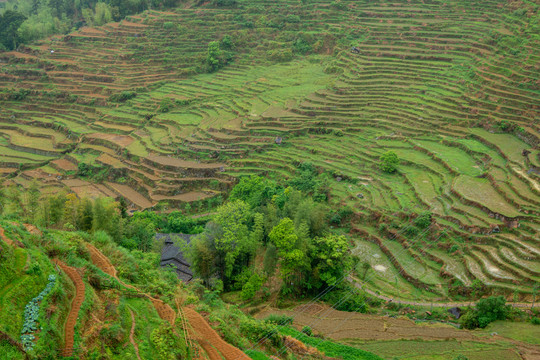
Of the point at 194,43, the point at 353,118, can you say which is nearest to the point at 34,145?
the point at 194,43

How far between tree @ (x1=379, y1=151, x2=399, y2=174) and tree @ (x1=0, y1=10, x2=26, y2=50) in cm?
3688

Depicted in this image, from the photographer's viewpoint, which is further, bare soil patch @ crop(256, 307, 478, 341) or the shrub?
bare soil patch @ crop(256, 307, 478, 341)

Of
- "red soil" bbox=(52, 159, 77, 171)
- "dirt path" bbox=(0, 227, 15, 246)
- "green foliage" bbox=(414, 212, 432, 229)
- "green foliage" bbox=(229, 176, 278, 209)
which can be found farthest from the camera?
"red soil" bbox=(52, 159, 77, 171)

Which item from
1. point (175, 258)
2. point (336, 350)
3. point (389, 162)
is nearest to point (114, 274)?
point (336, 350)

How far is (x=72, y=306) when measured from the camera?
29.5 feet

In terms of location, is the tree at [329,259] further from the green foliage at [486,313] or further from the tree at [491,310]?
the tree at [491,310]

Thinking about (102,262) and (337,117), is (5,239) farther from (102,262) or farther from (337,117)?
(337,117)

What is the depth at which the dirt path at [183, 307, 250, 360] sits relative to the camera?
10.2 m

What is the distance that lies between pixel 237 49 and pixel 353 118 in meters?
17.2

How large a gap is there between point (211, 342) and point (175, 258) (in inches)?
384

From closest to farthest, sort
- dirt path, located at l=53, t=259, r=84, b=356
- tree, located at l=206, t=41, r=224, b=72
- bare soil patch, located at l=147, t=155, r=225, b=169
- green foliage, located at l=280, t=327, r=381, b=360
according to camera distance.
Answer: dirt path, located at l=53, t=259, r=84, b=356 < green foliage, located at l=280, t=327, r=381, b=360 < bare soil patch, located at l=147, t=155, r=225, b=169 < tree, located at l=206, t=41, r=224, b=72

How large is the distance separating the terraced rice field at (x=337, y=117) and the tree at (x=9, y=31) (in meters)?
2.11

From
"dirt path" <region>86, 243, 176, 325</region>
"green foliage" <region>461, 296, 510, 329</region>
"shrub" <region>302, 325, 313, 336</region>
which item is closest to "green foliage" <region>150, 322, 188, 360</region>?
"dirt path" <region>86, 243, 176, 325</region>

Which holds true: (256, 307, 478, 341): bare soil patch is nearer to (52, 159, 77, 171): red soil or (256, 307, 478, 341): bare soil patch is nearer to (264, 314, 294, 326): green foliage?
(264, 314, 294, 326): green foliage
